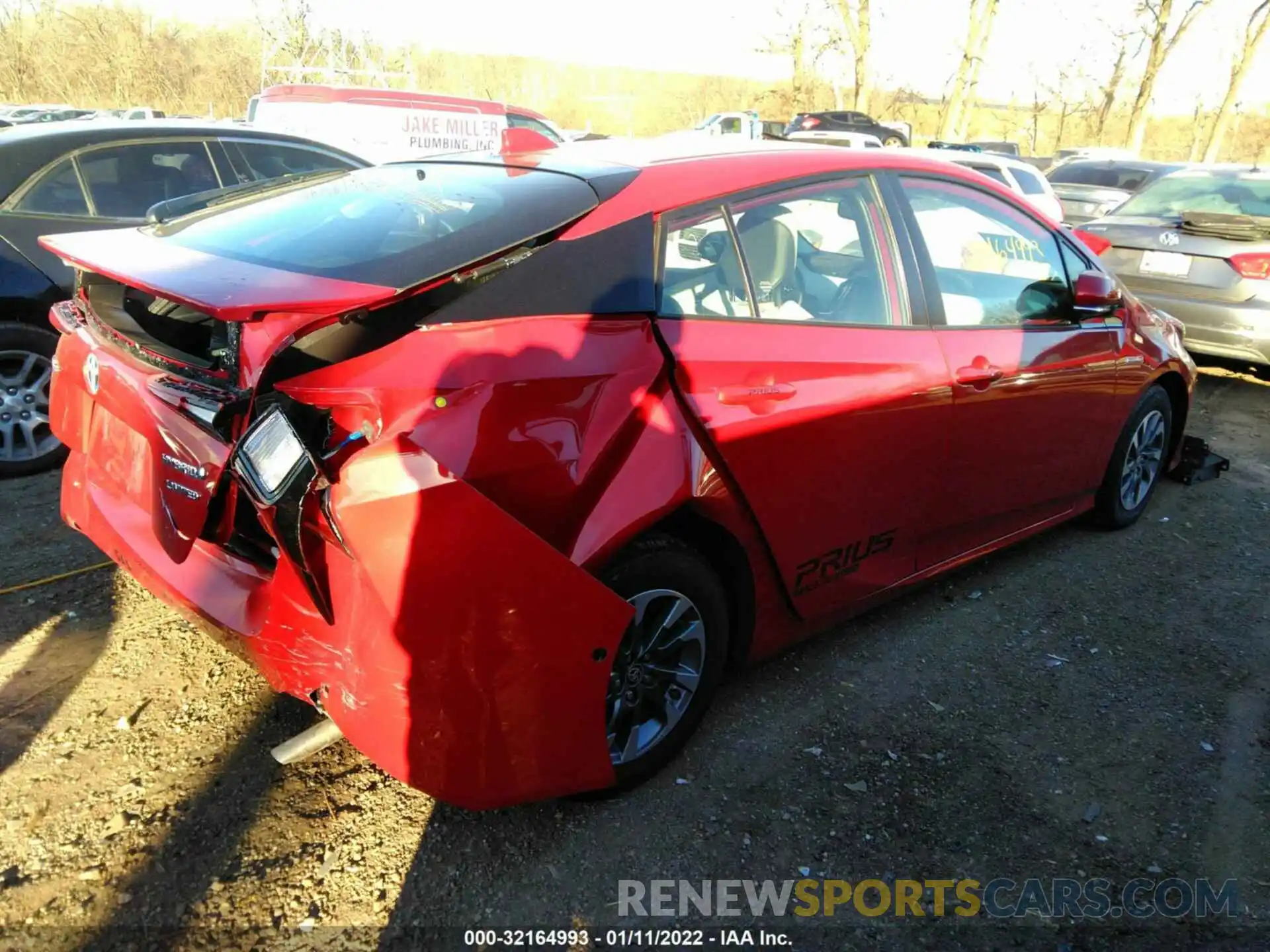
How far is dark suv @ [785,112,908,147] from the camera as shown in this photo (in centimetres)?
2191

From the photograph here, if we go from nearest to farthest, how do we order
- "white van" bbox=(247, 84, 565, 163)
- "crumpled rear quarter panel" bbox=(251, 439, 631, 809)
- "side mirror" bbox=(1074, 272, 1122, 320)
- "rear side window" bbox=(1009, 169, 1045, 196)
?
"crumpled rear quarter panel" bbox=(251, 439, 631, 809) < "side mirror" bbox=(1074, 272, 1122, 320) < "rear side window" bbox=(1009, 169, 1045, 196) < "white van" bbox=(247, 84, 565, 163)

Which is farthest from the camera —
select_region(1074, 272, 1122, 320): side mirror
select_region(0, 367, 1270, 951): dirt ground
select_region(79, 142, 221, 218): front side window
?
select_region(79, 142, 221, 218): front side window

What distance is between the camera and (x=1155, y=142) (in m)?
52.7

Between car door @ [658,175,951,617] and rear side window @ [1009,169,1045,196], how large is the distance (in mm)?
8226

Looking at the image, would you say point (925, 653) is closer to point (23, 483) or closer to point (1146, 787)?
point (1146, 787)

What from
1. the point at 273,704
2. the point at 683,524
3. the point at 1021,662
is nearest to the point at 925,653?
the point at 1021,662

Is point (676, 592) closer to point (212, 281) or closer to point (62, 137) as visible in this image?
point (212, 281)

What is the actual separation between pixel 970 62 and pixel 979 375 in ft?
84.9

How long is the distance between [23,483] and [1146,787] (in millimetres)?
4862

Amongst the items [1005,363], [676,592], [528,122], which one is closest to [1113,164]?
[528,122]

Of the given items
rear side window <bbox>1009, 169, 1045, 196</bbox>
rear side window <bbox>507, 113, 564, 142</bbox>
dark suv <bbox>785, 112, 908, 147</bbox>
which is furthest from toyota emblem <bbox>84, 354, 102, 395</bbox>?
dark suv <bbox>785, 112, 908, 147</bbox>

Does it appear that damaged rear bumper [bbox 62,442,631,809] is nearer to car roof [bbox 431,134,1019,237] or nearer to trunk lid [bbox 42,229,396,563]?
trunk lid [bbox 42,229,396,563]

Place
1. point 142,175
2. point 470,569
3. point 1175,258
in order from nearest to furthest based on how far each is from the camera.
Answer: point 470,569, point 142,175, point 1175,258

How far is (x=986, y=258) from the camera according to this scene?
3.68 meters
